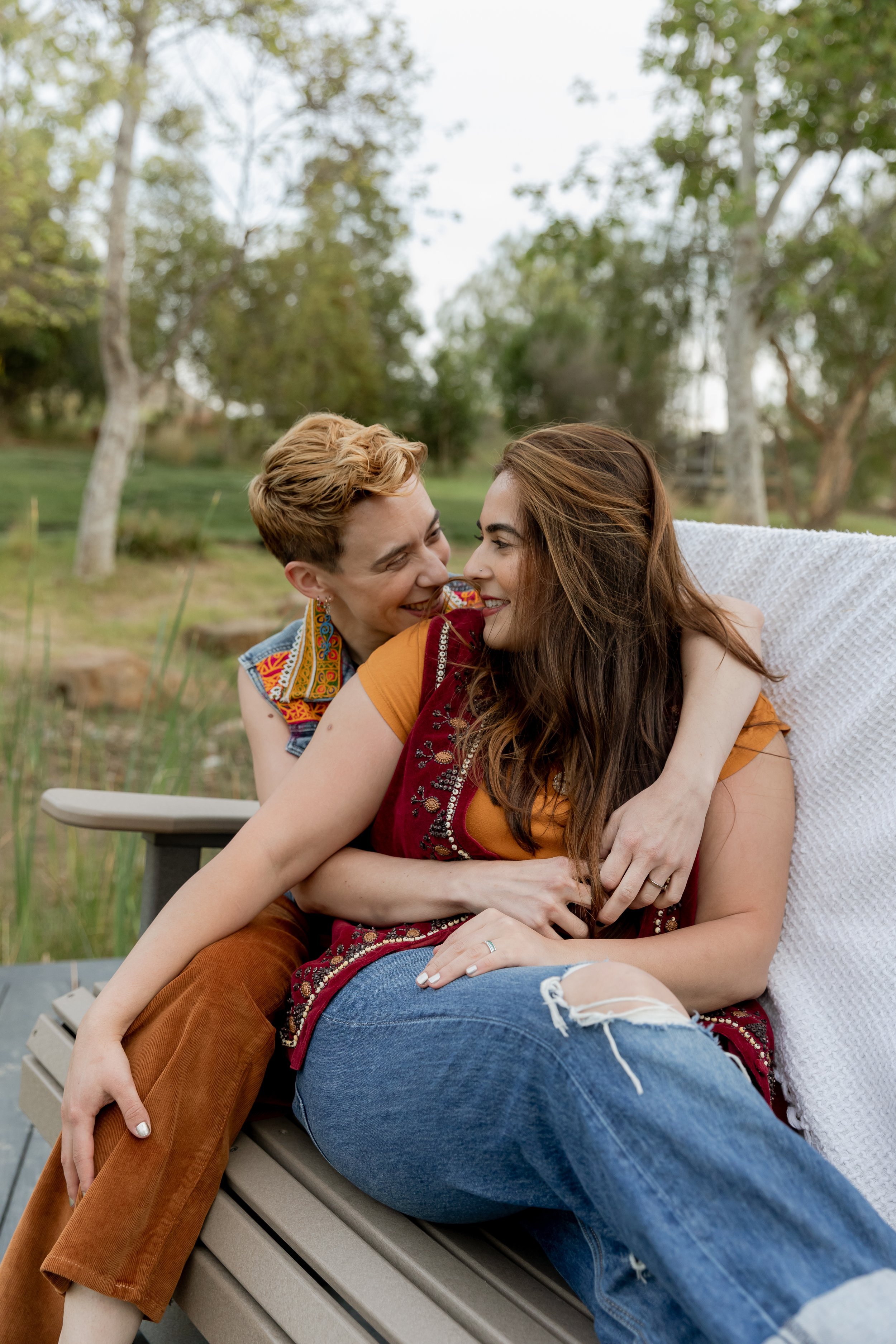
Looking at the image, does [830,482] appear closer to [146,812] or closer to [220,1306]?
[146,812]

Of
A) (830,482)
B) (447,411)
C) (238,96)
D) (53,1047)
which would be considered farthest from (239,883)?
(447,411)

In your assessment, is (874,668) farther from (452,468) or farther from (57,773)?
(452,468)

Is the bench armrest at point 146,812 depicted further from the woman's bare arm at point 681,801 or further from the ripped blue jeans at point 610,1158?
the woman's bare arm at point 681,801

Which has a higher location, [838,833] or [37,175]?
[37,175]

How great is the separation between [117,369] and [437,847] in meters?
9.22

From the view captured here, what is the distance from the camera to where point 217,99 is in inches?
368

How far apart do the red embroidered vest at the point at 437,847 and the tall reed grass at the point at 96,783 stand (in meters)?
0.74

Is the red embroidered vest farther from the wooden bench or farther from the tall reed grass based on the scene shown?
the tall reed grass

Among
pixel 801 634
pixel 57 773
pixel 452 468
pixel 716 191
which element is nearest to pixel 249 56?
pixel 716 191

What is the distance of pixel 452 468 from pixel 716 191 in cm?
596

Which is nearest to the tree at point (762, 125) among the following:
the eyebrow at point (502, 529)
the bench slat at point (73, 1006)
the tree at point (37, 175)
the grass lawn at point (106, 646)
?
the grass lawn at point (106, 646)

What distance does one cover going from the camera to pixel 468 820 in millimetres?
1529

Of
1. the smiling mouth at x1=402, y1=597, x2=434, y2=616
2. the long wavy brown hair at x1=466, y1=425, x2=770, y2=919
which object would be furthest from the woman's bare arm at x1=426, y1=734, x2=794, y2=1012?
the smiling mouth at x1=402, y1=597, x2=434, y2=616

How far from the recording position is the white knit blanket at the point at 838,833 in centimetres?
136
